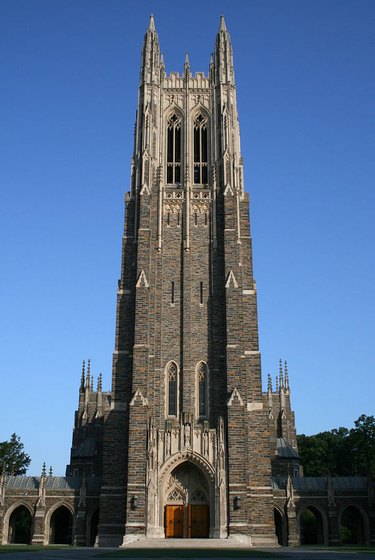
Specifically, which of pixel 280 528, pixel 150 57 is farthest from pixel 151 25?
pixel 280 528

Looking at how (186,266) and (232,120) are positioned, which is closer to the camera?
(186,266)

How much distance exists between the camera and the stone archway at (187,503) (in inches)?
1432

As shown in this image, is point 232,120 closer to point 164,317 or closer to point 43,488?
point 164,317

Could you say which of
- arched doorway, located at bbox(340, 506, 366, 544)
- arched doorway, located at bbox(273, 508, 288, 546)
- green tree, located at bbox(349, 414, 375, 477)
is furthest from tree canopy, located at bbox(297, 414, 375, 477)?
arched doorway, located at bbox(273, 508, 288, 546)

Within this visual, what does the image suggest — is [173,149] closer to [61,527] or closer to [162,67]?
[162,67]

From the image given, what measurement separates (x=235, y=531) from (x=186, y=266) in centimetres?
1596

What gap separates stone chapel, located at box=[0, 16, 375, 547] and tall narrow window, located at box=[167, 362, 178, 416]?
0.07m

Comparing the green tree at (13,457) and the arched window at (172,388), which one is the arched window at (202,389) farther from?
the green tree at (13,457)

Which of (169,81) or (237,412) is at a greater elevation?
(169,81)

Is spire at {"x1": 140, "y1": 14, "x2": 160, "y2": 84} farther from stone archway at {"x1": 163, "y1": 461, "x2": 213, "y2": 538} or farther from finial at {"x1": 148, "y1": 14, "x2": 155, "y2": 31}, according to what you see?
stone archway at {"x1": 163, "y1": 461, "x2": 213, "y2": 538}

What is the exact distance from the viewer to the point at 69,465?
53.7 m

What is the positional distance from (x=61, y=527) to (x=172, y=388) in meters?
17.8

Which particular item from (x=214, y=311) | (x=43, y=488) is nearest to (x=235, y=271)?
(x=214, y=311)

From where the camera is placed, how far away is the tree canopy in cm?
6456
